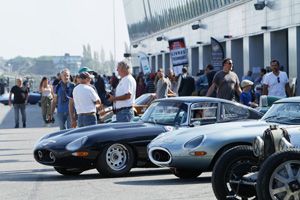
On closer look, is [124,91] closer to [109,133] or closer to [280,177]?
[109,133]

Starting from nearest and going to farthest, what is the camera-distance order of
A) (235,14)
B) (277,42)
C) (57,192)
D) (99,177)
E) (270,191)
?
(270,191)
(57,192)
(99,177)
(277,42)
(235,14)

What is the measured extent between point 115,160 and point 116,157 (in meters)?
0.04

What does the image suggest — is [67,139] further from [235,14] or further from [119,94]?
[235,14]

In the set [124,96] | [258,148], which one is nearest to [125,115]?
[124,96]

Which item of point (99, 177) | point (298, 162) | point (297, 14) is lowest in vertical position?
point (99, 177)

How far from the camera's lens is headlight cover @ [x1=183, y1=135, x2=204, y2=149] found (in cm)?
846

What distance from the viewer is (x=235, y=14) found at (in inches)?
1300

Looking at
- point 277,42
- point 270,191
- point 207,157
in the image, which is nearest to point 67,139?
point 207,157

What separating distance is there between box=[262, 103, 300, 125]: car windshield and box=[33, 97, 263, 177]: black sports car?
1543 mm

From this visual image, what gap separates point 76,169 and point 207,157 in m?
2.46

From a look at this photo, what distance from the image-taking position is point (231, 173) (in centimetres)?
637

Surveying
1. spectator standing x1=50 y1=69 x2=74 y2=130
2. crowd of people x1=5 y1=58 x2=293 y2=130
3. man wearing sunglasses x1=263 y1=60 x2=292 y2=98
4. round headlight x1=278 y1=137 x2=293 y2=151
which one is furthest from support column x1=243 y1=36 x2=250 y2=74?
round headlight x1=278 y1=137 x2=293 y2=151

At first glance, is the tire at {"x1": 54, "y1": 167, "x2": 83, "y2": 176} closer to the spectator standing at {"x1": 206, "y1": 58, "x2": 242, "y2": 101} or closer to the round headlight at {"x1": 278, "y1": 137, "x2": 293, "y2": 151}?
the spectator standing at {"x1": 206, "y1": 58, "x2": 242, "y2": 101}

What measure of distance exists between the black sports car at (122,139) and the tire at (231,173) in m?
3.25
